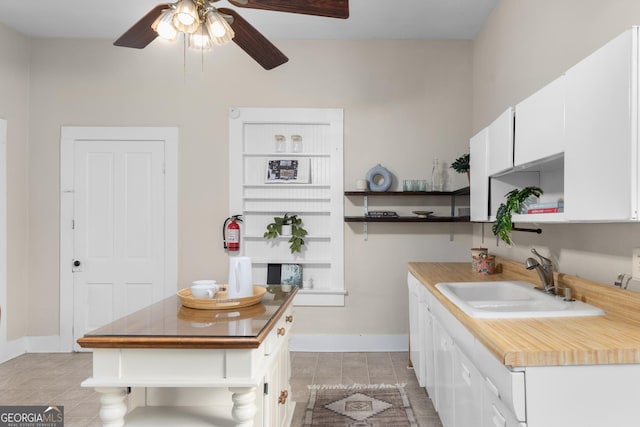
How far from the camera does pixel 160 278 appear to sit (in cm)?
393

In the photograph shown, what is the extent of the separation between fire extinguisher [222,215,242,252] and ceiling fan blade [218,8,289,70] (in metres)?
1.70

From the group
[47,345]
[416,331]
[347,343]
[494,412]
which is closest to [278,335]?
[494,412]

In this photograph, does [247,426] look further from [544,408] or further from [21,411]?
[21,411]

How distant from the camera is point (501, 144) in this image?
2.21 meters

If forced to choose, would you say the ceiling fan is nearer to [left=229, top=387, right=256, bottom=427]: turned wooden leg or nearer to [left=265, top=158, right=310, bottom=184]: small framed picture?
[left=229, top=387, right=256, bottom=427]: turned wooden leg

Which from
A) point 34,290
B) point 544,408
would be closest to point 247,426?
point 544,408

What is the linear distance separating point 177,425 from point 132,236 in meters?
2.78

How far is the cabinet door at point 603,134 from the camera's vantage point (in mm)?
1211

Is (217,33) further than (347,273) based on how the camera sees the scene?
No

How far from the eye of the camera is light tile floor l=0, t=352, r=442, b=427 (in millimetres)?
2723

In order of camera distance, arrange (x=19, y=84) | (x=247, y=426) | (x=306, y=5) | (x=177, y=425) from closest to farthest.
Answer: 1. (x=247, y=426)
2. (x=177, y=425)
3. (x=306, y=5)
4. (x=19, y=84)

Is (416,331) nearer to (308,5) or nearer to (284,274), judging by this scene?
(284,274)

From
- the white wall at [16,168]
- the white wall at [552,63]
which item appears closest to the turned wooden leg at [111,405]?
the white wall at [552,63]

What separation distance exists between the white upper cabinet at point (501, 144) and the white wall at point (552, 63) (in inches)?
16.9
